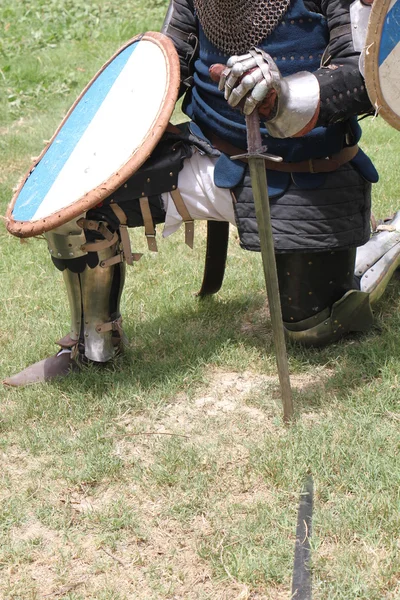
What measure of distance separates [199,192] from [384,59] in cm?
84

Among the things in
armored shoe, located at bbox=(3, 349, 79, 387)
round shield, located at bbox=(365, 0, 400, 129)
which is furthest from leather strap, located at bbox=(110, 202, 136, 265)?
round shield, located at bbox=(365, 0, 400, 129)

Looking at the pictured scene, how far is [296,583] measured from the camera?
2100 mm

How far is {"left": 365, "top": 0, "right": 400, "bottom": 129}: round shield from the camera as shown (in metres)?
2.34

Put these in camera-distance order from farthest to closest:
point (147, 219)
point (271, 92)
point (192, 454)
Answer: point (147, 219)
point (192, 454)
point (271, 92)

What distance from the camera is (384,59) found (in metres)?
2.39

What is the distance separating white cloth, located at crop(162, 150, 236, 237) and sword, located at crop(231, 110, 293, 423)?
45 cm

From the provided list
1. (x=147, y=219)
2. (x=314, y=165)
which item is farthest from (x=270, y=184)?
(x=147, y=219)

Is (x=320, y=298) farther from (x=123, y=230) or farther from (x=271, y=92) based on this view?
(x=271, y=92)

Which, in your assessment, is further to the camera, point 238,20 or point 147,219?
point 147,219

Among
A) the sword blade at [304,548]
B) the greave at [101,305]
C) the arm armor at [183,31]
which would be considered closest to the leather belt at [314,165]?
the arm armor at [183,31]

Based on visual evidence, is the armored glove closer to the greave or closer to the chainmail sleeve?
the chainmail sleeve

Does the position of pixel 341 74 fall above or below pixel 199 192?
above

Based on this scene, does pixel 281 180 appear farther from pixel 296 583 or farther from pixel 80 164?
pixel 296 583

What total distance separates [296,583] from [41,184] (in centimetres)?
158
